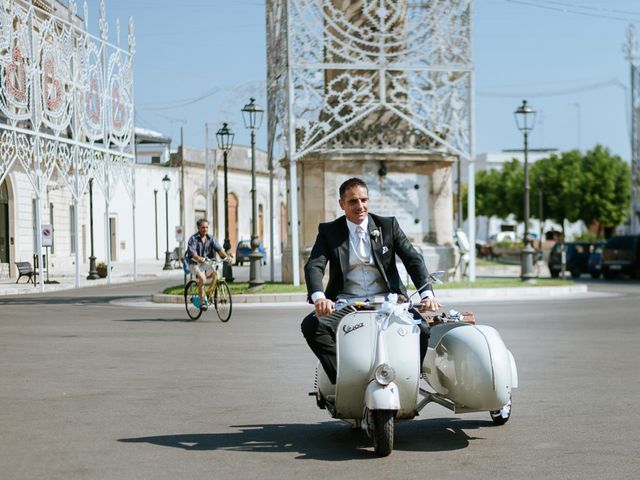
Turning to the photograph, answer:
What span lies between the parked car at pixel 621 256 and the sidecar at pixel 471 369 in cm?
3956

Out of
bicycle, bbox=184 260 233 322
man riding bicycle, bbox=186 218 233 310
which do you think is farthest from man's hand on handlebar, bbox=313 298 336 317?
bicycle, bbox=184 260 233 322

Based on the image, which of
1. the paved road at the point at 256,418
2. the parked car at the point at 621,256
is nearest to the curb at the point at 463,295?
the paved road at the point at 256,418

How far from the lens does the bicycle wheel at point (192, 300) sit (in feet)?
65.7

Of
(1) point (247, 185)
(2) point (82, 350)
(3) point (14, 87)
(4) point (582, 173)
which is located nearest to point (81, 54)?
(3) point (14, 87)

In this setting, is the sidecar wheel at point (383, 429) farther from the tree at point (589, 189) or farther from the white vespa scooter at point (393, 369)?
the tree at point (589, 189)

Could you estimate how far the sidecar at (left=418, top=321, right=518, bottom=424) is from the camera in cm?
724

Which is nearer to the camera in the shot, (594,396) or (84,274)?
(594,396)

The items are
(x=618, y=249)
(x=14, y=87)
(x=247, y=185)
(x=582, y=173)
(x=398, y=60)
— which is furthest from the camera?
(x=582, y=173)

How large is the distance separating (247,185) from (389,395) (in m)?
74.9

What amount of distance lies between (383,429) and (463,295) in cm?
2103

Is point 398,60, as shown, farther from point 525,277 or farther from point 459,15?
point 525,277

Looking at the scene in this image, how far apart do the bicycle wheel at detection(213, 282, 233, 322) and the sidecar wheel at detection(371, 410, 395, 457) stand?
13.1 metres

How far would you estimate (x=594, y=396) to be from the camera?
31.4ft

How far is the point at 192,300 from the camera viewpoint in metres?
20.1
